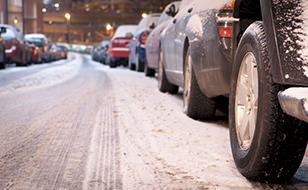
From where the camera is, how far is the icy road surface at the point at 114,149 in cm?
273

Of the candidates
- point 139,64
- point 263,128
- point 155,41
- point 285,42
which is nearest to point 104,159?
point 263,128

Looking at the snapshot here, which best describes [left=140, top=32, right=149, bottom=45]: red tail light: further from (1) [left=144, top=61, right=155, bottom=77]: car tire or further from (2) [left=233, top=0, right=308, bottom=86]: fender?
(2) [left=233, top=0, right=308, bottom=86]: fender

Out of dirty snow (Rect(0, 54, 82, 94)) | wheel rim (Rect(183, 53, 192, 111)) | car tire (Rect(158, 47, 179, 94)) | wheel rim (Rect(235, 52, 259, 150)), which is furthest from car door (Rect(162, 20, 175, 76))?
wheel rim (Rect(235, 52, 259, 150))

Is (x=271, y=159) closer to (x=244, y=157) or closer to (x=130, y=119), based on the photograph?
(x=244, y=157)

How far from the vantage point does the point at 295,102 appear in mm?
2154

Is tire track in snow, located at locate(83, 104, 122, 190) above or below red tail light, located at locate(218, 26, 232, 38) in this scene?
below

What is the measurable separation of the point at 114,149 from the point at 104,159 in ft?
1.08

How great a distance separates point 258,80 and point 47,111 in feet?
11.8

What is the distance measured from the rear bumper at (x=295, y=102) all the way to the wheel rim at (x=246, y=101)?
0.45m

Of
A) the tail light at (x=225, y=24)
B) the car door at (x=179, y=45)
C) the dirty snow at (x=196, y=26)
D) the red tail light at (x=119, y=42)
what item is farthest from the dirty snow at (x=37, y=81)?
the tail light at (x=225, y=24)

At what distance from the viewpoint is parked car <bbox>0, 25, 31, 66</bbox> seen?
17.5 meters

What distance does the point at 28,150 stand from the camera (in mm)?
3553

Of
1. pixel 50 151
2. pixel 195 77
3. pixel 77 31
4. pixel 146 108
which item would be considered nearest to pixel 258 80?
pixel 50 151

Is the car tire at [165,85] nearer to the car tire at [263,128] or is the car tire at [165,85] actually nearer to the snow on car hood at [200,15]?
the snow on car hood at [200,15]
